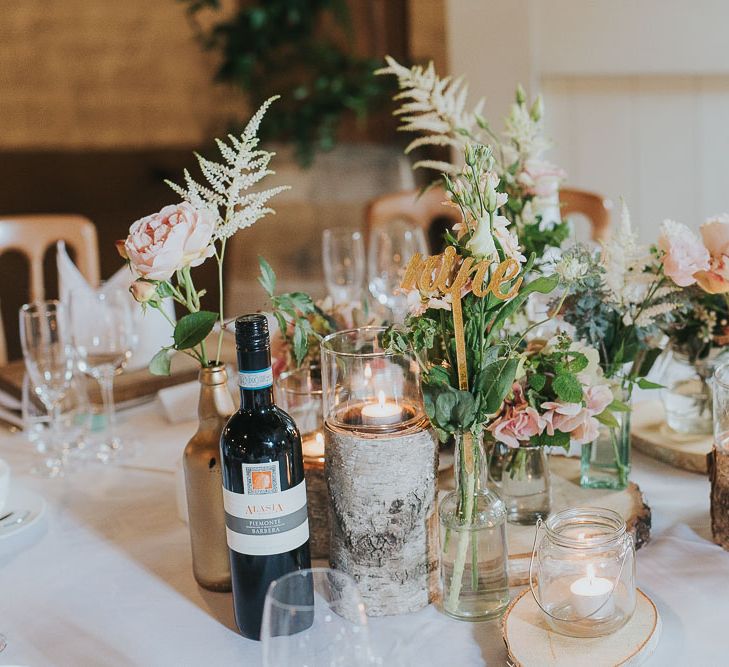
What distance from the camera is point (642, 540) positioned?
3.81ft

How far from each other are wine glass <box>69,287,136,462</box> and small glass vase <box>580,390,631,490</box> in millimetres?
755

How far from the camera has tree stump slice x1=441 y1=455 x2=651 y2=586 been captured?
110 centimetres

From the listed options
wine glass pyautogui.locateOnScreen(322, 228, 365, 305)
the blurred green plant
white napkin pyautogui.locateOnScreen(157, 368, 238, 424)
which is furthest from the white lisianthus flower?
the blurred green plant

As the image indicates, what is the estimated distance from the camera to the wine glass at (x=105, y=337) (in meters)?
1.56

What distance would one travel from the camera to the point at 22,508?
4.37 feet

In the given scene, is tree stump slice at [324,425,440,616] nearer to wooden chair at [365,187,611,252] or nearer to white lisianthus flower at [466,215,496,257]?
white lisianthus flower at [466,215,496,257]

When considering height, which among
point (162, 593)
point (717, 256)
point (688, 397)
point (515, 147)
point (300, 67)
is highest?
point (300, 67)

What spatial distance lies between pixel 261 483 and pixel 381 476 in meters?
0.13

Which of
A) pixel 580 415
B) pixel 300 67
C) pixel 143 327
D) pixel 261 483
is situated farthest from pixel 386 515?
pixel 300 67

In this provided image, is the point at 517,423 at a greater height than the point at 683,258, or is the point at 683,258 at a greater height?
the point at 683,258

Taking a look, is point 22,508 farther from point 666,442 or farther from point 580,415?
point 666,442

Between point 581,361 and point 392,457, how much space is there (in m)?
0.25

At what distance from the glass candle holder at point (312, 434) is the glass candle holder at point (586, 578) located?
0.29 meters

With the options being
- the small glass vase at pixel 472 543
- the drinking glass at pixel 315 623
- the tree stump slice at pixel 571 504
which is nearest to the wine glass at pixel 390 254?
the tree stump slice at pixel 571 504
